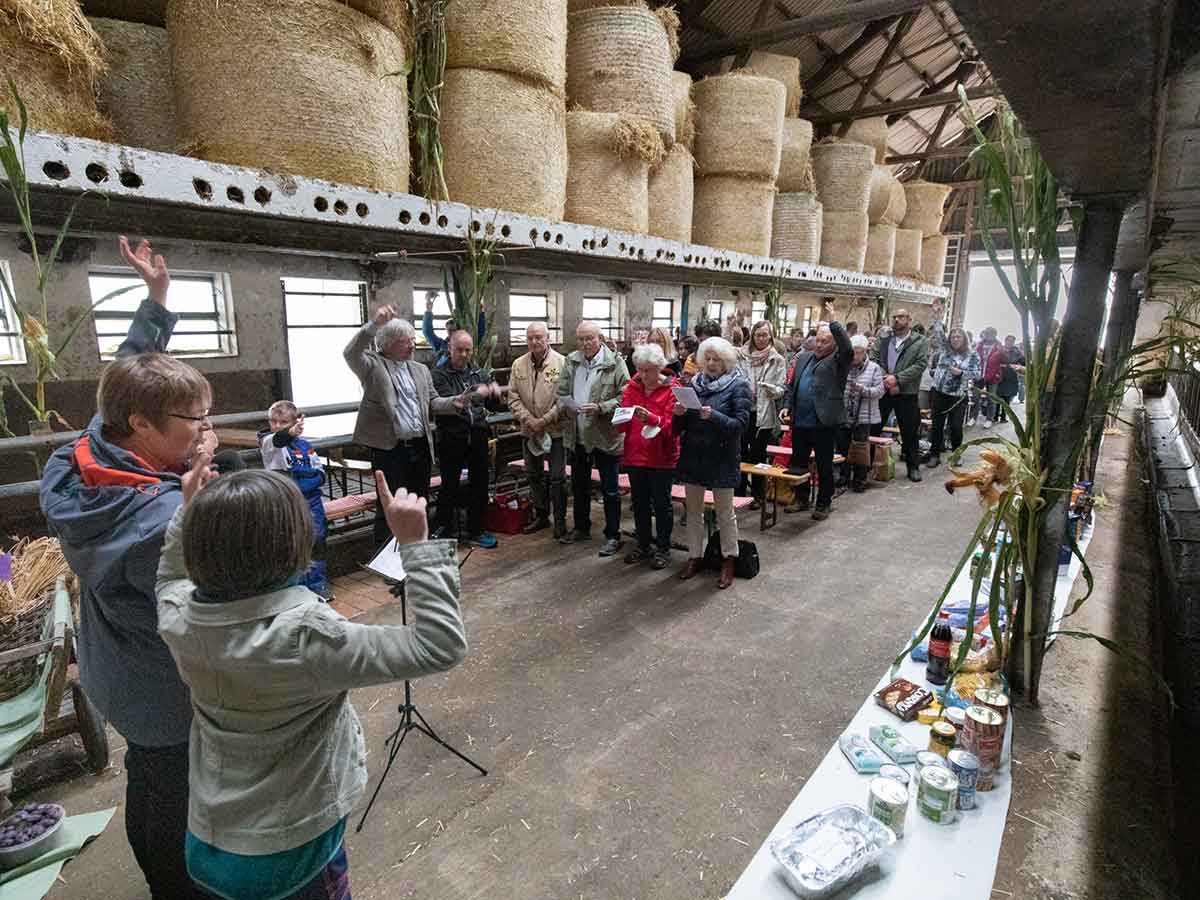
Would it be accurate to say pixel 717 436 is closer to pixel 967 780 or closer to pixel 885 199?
pixel 967 780

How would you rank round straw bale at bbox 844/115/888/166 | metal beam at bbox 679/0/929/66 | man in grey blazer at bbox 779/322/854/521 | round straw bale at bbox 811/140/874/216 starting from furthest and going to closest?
round straw bale at bbox 844/115/888/166, round straw bale at bbox 811/140/874/216, metal beam at bbox 679/0/929/66, man in grey blazer at bbox 779/322/854/521

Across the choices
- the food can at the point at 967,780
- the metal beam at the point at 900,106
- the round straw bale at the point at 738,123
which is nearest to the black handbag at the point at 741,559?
the food can at the point at 967,780

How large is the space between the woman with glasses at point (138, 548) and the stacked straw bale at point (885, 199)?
1270cm

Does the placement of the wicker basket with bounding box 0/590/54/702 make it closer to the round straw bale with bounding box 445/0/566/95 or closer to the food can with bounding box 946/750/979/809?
the food can with bounding box 946/750/979/809

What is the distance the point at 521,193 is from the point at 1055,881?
15.3 feet

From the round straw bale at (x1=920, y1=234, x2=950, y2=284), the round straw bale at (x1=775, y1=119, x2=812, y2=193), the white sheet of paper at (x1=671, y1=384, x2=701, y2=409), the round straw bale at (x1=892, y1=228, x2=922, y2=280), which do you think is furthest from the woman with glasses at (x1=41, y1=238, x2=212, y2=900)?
the round straw bale at (x1=920, y1=234, x2=950, y2=284)

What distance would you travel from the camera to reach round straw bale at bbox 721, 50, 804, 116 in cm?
859

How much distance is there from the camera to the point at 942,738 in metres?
1.74

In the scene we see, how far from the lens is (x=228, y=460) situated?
1.86m

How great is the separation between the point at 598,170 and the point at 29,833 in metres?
5.48

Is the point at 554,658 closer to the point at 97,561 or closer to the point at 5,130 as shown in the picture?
the point at 97,561

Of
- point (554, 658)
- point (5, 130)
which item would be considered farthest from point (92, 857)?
point (5, 130)

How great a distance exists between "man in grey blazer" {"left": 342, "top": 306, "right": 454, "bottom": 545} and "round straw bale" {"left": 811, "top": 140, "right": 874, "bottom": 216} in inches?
Result: 360

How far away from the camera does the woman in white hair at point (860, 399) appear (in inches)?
241
